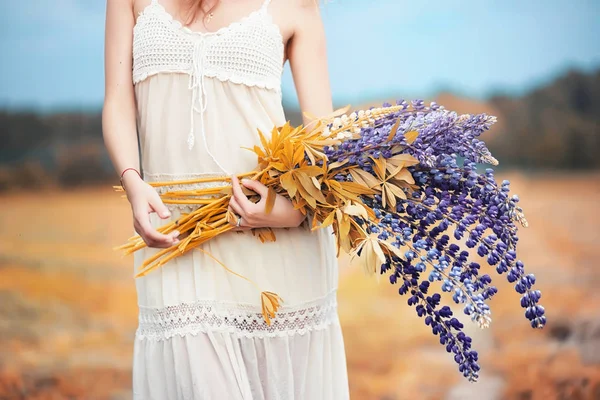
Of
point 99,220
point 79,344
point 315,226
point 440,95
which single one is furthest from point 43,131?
point 315,226

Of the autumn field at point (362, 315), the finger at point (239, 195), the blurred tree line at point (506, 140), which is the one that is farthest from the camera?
the blurred tree line at point (506, 140)

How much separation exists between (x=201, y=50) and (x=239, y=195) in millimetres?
321

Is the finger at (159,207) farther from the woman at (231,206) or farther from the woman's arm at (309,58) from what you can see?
the woman's arm at (309,58)

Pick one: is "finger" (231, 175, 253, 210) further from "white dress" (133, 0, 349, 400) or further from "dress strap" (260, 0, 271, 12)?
"dress strap" (260, 0, 271, 12)

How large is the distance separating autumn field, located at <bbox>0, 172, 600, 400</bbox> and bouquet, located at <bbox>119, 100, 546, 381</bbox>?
2597mm

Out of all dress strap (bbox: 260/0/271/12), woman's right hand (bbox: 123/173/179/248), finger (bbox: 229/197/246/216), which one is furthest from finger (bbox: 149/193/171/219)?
dress strap (bbox: 260/0/271/12)

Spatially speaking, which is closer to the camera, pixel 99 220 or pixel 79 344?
pixel 79 344

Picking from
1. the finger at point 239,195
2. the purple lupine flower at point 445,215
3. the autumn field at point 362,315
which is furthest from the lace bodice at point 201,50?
the autumn field at point 362,315

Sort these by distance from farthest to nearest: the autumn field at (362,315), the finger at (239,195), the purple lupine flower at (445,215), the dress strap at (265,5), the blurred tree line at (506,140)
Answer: the blurred tree line at (506,140)
the autumn field at (362,315)
the dress strap at (265,5)
the finger at (239,195)
the purple lupine flower at (445,215)

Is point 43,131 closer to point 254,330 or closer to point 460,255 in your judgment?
point 254,330

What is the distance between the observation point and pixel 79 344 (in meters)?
3.98

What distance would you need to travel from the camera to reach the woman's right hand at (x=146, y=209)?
1.34 meters

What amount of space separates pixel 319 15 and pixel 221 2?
237 mm

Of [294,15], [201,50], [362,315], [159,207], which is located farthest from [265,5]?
[362,315]
